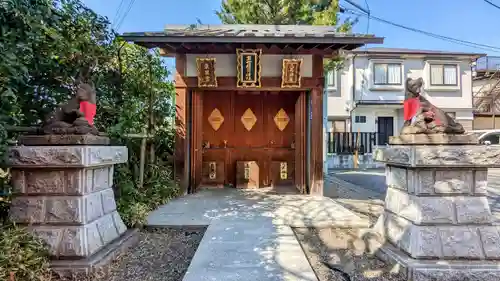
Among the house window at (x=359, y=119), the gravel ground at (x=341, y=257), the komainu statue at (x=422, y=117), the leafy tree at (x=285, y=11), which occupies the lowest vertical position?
the gravel ground at (x=341, y=257)

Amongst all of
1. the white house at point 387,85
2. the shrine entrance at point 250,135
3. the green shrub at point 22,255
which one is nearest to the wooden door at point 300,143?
the shrine entrance at point 250,135

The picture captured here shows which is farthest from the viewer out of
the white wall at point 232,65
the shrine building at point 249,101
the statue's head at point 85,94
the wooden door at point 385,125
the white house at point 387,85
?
the wooden door at point 385,125

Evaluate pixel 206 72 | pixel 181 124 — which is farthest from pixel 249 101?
pixel 181 124

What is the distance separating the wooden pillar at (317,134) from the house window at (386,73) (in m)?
11.5

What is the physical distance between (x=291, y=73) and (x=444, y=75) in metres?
14.5

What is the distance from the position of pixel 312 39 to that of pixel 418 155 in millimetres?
3335

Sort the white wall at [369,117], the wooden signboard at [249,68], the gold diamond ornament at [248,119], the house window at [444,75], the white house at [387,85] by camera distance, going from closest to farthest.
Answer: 1. the wooden signboard at [249,68]
2. the gold diamond ornament at [248,119]
3. the white house at [387,85]
4. the house window at [444,75]
5. the white wall at [369,117]

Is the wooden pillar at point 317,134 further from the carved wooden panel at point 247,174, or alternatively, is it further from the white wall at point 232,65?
the carved wooden panel at point 247,174

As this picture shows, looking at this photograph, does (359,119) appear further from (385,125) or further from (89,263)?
(89,263)

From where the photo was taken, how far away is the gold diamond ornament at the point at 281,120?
6941 mm

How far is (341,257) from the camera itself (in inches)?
121

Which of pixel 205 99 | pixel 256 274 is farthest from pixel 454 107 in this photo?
pixel 256 274

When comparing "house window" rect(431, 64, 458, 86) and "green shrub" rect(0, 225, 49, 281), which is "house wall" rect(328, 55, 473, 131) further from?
"green shrub" rect(0, 225, 49, 281)

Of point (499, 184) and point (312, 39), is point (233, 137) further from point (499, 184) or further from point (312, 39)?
point (499, 184)
